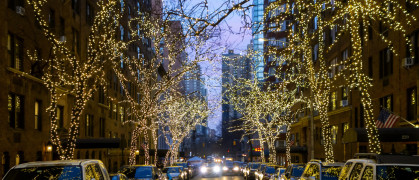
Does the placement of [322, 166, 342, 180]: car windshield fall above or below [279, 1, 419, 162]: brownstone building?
below

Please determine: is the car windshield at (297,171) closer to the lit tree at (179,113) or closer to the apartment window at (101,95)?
the lit tree at (179,113)

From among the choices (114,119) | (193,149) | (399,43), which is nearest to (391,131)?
(399,43)

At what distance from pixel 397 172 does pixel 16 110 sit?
65.6ft

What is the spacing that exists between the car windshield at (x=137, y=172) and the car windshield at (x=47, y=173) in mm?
9741

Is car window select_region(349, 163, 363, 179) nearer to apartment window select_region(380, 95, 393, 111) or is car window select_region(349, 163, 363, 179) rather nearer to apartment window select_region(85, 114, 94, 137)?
apartment window select_region(380, 95, 393, 111)

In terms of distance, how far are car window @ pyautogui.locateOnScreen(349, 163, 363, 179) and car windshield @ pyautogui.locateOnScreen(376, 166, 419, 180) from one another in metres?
0.93

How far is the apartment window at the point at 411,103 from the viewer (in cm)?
2465

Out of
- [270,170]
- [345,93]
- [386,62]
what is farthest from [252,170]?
[386,62]

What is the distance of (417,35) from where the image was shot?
24.2 meters

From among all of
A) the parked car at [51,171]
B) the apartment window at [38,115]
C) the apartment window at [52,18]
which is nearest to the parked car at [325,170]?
the parked car at [51,171]

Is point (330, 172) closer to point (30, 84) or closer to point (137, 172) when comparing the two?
point (137, 172)

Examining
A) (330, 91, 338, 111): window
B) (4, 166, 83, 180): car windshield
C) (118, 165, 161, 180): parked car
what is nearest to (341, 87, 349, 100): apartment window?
(330, 91, 338, 111): window

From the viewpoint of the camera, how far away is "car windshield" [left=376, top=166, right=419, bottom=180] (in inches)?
381

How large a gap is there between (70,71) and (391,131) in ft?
67.6
